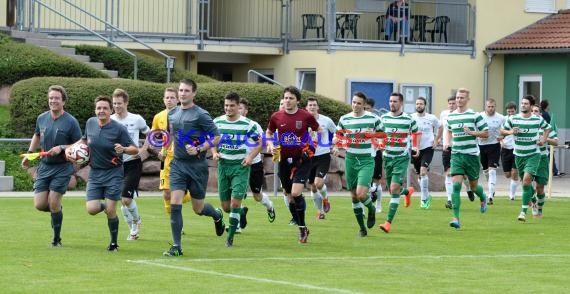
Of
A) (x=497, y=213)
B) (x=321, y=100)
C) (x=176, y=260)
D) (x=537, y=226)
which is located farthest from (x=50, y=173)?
(x=321, y=100)

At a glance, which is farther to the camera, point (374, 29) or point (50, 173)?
point (374, 29)

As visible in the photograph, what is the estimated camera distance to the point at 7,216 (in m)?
21.8

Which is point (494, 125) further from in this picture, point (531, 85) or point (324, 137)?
point (531, 85)

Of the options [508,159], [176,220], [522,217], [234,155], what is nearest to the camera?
[176,220]

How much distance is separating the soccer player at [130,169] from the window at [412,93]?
809 inches

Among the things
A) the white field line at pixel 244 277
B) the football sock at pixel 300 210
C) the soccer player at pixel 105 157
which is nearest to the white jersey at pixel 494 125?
the football sock at pixel 300 210

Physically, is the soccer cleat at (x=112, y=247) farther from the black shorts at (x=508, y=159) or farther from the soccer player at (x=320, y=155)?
the black shorts at (x=508, y=159)

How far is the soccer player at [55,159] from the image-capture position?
16.9 m

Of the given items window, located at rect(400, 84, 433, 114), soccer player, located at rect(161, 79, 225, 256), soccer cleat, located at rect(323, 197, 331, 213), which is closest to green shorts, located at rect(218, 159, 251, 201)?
soccer player, located at rect(161, 79, 225, 256)

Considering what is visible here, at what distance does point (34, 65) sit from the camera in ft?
102

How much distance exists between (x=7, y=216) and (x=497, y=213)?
8.66 meters

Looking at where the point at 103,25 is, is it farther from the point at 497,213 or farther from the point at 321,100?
the point at 497,213

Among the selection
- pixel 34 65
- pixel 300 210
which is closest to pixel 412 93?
pixel 34 65

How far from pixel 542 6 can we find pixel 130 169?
25393mm
